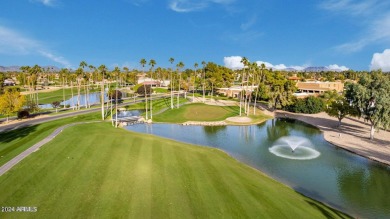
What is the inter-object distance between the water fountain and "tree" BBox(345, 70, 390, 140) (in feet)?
43.2

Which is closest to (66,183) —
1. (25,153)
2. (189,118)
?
(25,153)

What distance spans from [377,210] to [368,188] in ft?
20.5

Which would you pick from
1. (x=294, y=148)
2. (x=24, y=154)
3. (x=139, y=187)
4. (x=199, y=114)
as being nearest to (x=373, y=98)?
(x=294, y=148)

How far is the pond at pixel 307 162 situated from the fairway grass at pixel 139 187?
3.99 meters

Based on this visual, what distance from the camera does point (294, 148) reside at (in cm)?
4981

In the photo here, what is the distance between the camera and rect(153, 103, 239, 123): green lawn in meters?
79.0

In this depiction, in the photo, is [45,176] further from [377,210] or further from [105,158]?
[377,210]

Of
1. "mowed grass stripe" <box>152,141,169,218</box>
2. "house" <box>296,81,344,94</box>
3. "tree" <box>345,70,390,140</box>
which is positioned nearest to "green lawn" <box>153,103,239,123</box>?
"tree" <box>345,70,390,140</box>

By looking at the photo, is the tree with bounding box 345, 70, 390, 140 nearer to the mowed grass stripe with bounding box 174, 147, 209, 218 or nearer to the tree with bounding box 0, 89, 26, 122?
the mowed grass stripe with bounding box 174, 147, 209, 218

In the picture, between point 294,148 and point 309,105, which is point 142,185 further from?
point 309,105

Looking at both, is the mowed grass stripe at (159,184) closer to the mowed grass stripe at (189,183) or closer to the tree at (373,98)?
the mowed grass stripe at (189,183)

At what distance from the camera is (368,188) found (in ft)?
107

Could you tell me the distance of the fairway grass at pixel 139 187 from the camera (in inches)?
875

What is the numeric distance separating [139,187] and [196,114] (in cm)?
5954
